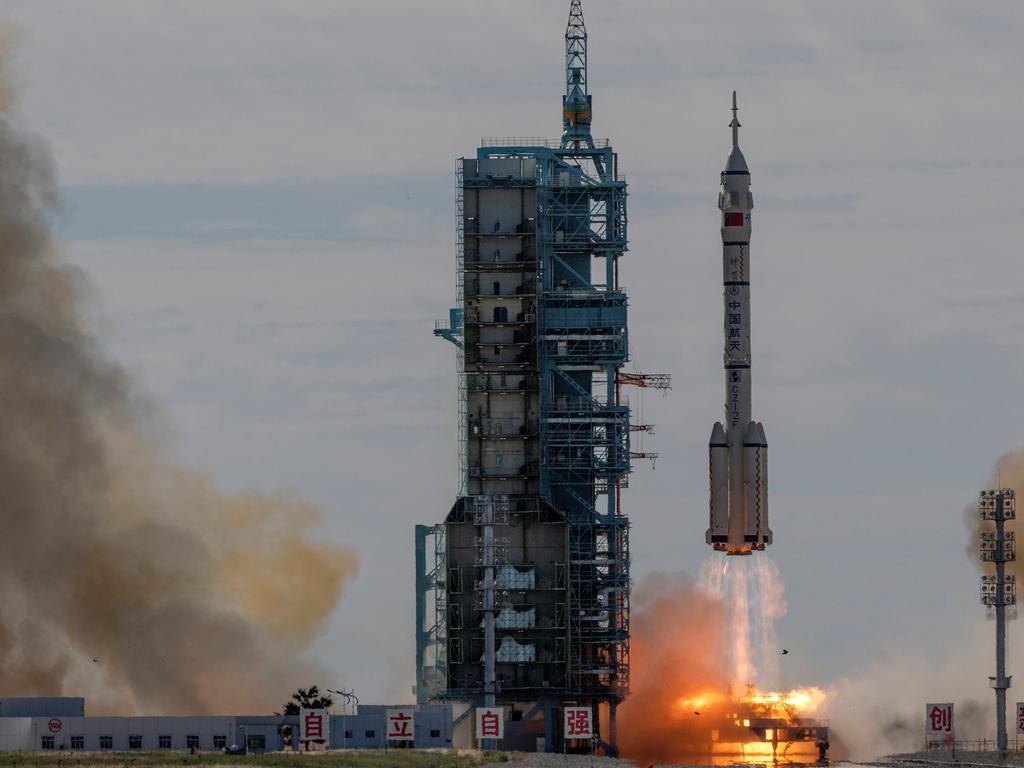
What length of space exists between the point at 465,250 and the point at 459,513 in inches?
495

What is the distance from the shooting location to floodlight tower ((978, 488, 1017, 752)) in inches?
6304

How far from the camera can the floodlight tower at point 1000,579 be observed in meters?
160

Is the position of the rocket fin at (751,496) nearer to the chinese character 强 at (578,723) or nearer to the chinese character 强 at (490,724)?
the chinese character 强 at (578,723)

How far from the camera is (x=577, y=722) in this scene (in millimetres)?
145500

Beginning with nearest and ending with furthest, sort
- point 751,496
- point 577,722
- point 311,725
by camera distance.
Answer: point 311,725 < point 577,722 < point 751,496

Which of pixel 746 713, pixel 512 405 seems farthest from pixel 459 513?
pixel 746 713

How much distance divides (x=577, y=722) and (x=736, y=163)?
28536 millimetres

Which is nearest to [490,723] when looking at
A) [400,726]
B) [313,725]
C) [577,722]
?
[400,726]

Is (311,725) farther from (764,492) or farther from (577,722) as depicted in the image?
(764,492)

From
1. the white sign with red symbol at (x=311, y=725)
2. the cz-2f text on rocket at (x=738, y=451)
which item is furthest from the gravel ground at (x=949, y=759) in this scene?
the white sign with red symbol at (x=311, y=725)

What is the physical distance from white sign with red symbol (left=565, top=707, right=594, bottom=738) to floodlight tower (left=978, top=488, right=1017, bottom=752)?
958 inches

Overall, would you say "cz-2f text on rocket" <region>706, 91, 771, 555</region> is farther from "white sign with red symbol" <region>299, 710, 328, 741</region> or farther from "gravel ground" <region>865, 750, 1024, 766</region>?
"white sign with red symbol" <region>299, 710, 328, 741</region>

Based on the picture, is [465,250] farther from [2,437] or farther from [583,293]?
[2,437]

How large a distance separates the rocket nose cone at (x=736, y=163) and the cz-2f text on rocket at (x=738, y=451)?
10.7 feet
